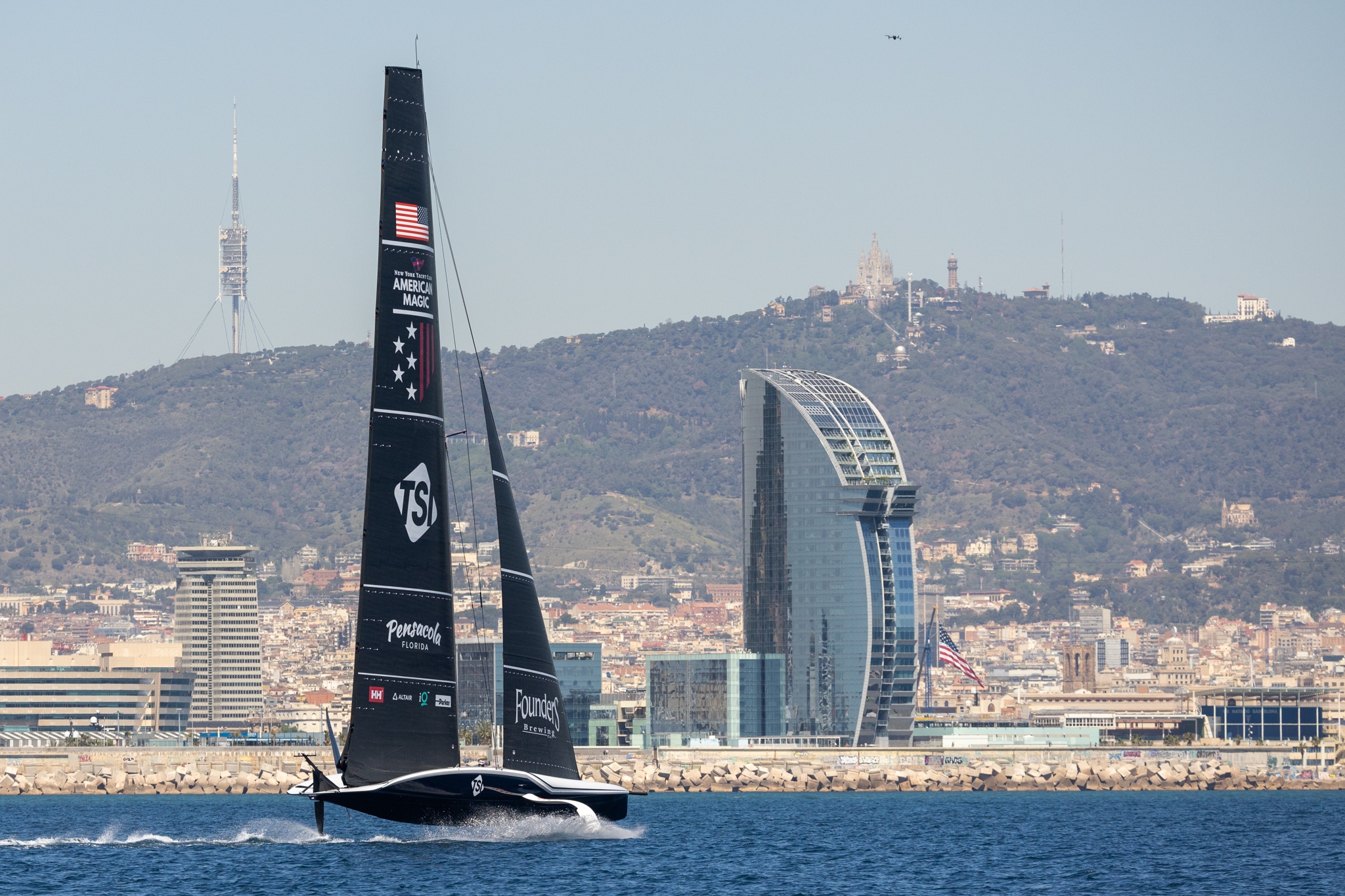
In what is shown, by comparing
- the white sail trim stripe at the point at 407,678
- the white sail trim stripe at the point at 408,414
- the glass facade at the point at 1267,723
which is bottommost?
the glass facade at the point at 1267,723

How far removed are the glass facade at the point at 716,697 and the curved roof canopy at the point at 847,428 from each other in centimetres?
1504

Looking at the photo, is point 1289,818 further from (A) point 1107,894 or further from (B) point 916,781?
(B) point 916,781

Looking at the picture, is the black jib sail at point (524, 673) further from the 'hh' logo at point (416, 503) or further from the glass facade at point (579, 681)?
the glass facade at point (579, 681)

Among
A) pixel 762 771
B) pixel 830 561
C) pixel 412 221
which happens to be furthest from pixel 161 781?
pixel 412 221

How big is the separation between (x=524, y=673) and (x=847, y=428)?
114606 mm

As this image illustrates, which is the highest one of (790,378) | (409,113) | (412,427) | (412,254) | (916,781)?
(790,378)

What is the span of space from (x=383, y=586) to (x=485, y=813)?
5.70 m

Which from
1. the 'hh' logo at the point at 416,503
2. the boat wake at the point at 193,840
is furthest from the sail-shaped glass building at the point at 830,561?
the 'hh' logo at the point at 416,503

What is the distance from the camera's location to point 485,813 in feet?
168

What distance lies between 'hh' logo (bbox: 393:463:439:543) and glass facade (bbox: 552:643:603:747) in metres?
128

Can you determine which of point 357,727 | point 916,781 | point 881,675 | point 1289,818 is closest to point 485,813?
point 357,727

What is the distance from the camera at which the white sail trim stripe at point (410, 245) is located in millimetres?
50344

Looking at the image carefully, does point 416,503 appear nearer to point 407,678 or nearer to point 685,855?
point 407,678

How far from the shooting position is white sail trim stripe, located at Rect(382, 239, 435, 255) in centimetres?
5034
